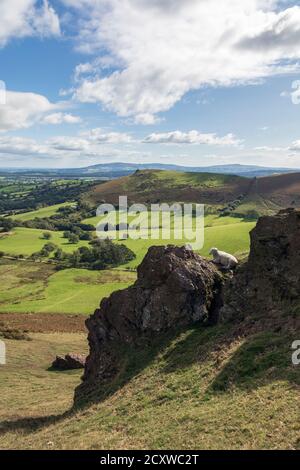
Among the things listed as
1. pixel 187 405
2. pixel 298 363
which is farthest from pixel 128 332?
pixel 298 363

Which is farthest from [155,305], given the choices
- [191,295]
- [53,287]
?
[53,287]

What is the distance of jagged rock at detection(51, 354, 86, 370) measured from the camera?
182 feet

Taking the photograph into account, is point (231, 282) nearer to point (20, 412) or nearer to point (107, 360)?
point (107, 360)

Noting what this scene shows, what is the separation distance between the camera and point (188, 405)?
23.2m

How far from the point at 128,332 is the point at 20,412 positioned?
11308 millimetres

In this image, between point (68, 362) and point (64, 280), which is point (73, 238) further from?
point (68, 362)

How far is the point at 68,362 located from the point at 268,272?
110ft

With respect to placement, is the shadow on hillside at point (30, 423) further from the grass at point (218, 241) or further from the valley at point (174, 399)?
the grass at point (218, 241)

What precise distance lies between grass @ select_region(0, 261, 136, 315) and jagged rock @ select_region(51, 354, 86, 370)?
140 ft

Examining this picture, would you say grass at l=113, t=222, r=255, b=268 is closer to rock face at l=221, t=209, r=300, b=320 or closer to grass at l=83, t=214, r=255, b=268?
grass at l=83, t=214, r=255, b=268

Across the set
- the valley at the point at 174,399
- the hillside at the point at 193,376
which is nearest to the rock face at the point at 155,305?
the hillside at the point at 193,376

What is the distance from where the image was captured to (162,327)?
34250 millimetres

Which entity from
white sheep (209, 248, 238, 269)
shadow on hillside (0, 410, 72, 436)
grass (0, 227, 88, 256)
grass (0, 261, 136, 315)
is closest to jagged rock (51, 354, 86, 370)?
shadow on hillside (0, 410, 72, 436)
